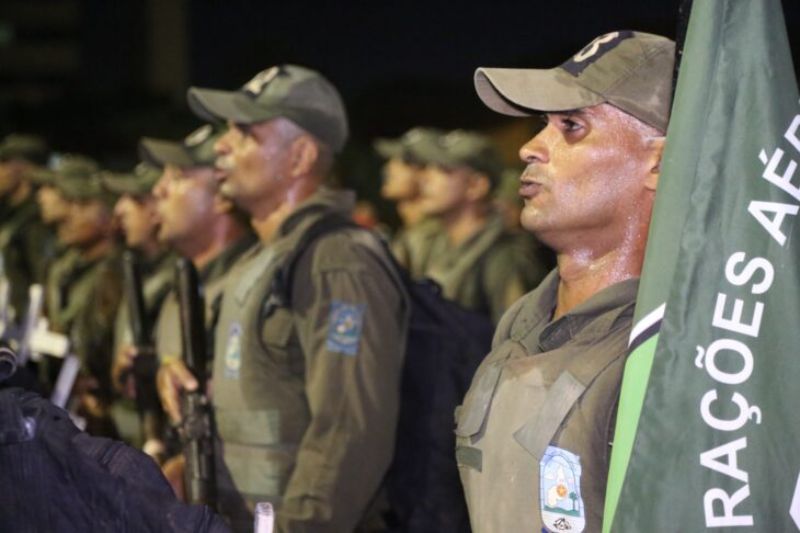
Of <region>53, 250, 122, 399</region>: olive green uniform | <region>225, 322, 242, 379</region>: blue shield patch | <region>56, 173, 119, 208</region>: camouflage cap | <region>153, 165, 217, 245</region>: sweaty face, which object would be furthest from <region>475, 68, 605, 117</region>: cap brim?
<region>56, 173, 119, 208</region>: camouflage cap

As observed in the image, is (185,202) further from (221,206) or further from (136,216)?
(136,216)

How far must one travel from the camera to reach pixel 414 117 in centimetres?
2227

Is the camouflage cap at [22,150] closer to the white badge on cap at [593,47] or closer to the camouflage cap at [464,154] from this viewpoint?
the camouflage cap at [464,154]

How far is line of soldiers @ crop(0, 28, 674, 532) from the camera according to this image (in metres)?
2.94

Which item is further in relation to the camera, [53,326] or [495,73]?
[53,326]

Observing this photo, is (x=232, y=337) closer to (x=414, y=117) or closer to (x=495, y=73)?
(x=495, y=73)

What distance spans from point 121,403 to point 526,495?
456 cm

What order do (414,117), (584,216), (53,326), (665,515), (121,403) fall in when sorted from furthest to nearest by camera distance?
(414,117) < (53,326) < (121,403) < (584,216) < (665,515)

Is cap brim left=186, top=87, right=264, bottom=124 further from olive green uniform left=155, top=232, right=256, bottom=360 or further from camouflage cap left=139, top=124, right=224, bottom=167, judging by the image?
camouflage cap left=139, top=124, right=224, bottom=167

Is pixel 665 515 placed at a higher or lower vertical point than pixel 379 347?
higher

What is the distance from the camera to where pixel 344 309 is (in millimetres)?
4508

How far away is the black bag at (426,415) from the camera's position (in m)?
4.74

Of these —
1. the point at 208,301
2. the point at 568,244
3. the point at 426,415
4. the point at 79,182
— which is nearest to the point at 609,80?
the point at 568,244

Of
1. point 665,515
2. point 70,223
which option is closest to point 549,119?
point 665,515
